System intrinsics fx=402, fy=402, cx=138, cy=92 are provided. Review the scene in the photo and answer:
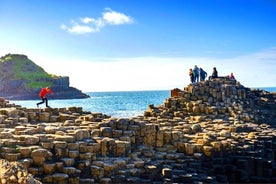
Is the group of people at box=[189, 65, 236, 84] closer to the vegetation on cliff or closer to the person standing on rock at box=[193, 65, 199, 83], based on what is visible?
the person standing on rock at box=[193, 65, 199, 83]

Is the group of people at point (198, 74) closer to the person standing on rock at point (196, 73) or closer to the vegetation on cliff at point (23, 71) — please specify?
the person standing on rock at point (196, 73)

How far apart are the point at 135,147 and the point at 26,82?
414ft

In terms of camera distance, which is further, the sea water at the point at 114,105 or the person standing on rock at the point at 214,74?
the sea water at the point at 114,105

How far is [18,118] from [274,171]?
13509mm

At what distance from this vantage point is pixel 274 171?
68.2ft

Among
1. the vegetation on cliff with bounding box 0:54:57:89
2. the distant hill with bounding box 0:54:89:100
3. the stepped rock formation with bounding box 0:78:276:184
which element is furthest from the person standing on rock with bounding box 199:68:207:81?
the vegetation on cliff with bounding box 0:54:57:89

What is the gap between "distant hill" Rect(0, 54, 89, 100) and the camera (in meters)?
135

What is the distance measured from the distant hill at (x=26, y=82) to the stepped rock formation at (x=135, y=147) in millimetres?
111617

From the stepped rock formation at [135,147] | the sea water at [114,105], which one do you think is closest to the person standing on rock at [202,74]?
the stepped rock formation at [135,147]

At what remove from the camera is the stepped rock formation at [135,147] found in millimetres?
15484

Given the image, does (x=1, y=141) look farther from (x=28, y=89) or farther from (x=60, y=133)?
(x=28, y=89)

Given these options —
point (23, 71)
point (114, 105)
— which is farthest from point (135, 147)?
point (23, 71)

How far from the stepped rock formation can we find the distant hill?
112 meters

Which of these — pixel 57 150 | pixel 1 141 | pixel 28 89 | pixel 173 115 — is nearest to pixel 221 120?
pixel 173 115
